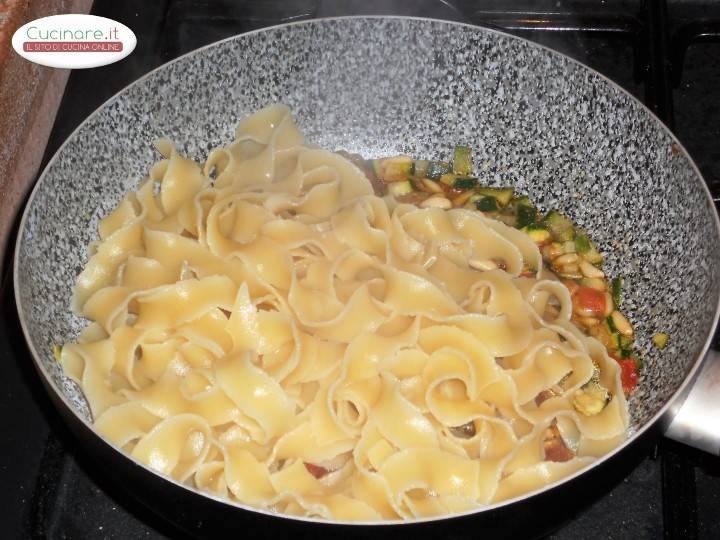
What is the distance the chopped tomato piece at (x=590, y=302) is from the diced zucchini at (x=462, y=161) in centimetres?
64

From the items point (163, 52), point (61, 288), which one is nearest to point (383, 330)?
point (61, 288)

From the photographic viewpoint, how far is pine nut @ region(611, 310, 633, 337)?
258 centimetres

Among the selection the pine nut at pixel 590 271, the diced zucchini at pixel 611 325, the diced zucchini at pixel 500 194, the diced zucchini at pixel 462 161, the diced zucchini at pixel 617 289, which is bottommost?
the diced zucchini at pixel 611 325

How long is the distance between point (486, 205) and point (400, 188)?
0.31 meters

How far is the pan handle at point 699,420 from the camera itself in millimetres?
1917

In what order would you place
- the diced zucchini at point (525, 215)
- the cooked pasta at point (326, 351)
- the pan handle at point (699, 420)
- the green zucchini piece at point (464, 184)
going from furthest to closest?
the green zucchini piece at point (464, 184) < the diced zucchini at point (525, 215) < the cooked pasta at point (326, 351) < the pan handle at point (699, 420)

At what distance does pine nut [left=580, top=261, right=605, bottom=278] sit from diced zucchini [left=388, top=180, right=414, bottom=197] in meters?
0.65

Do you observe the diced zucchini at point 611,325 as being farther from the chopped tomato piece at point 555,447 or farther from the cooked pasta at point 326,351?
the chopped tomato piece at point 555,447

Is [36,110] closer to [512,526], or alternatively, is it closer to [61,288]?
[61,288]

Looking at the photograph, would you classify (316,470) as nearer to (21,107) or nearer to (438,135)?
(438,135)

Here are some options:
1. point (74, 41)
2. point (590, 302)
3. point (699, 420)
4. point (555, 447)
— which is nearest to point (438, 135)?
point (590, 302)

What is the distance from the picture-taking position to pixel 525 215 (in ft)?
9.50

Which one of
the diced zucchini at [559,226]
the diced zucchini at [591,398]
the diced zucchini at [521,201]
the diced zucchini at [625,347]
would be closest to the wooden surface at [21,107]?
the diced zucchini at [521,201]

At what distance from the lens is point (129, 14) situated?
3279 mm
